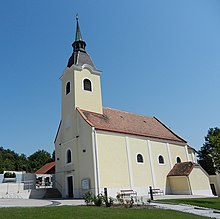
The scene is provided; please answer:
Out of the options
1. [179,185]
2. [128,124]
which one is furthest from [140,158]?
[179,185]

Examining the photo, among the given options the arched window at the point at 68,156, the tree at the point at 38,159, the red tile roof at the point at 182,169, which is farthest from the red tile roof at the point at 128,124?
the tree at the point at 38,159

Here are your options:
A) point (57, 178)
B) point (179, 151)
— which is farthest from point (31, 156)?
point (179, 151)

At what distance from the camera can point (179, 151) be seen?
1264 inches

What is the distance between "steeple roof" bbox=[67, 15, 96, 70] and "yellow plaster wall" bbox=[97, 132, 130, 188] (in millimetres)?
10975

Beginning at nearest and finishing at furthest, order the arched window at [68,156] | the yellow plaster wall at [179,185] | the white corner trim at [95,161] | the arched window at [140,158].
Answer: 1. the white corner trim at [95,161]
2. the arched window at [140,158]
3. the yellow plaster wall at [179,185]
4. the arched window at [68,156]

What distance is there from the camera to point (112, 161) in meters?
23.7

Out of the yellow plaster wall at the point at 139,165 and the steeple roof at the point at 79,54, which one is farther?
the steeple roof at the point at 79,54

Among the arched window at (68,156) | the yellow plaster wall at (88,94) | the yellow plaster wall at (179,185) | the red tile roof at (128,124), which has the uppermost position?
the yellow plaster wall at (88,94)

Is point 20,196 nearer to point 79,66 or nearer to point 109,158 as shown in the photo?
point 109,158

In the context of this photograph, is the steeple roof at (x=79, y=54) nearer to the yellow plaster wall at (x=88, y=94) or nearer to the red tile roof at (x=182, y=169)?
the yellow plaster wall at (x=88, y=94)

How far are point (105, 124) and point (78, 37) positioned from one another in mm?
15040

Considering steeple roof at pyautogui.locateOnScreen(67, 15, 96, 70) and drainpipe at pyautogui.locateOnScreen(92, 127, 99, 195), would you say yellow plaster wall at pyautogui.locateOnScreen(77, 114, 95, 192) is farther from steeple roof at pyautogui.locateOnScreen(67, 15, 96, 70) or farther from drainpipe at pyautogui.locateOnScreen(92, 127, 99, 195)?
steeple roof at pyautogui.locateOnScreen(67, 15, 96, 70)

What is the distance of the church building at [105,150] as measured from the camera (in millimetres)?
23344

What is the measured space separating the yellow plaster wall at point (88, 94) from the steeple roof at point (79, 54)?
1.58 metres
